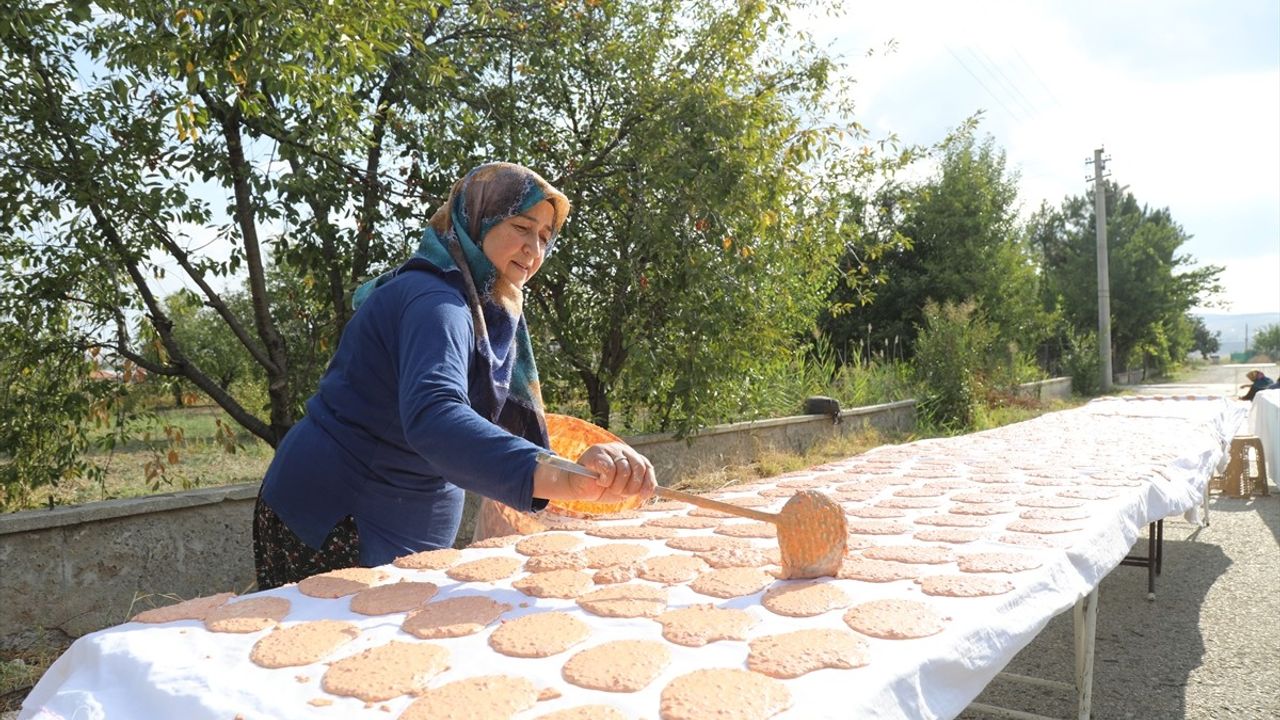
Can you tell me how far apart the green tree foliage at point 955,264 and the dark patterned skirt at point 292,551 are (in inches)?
644

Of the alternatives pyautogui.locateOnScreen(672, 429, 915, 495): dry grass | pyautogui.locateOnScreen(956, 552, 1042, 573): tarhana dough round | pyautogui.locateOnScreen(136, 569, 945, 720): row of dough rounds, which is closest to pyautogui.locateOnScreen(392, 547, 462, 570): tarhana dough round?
pyautogui.locateOnScreen(136, 569, 945, 720): row of dough rounds

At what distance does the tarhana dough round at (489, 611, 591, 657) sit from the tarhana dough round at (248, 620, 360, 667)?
0.23m

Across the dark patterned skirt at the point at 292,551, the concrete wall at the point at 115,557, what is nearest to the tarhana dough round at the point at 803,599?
the dark patterned skirt at the point at 292,551

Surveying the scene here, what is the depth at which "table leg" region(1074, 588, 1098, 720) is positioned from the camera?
94.9 inches

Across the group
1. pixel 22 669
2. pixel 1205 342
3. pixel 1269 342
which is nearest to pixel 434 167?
pixel 22 669

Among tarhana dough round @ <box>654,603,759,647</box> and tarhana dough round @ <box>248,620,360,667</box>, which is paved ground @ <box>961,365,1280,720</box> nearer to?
tarhana dough round @ <box>654,603,759,647</box>

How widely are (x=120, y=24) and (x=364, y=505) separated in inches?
124

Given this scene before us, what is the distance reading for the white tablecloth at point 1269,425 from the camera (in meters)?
6.46

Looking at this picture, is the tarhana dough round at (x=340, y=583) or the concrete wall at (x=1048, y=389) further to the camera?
the concrete wall at (x=1048, y=389)

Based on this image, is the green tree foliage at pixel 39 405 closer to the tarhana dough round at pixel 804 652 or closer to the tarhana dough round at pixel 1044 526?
the tarhana dough round at pixel 804 652

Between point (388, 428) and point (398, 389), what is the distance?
111 millimetres

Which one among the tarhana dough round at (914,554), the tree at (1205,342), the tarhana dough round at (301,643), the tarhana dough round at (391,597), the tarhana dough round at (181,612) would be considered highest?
the tree at (1205,342)

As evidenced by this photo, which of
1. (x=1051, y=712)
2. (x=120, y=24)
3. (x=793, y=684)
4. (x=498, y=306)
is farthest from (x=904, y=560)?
(x=120, y=24)

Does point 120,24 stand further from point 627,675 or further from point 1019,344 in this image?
point 1019,344
